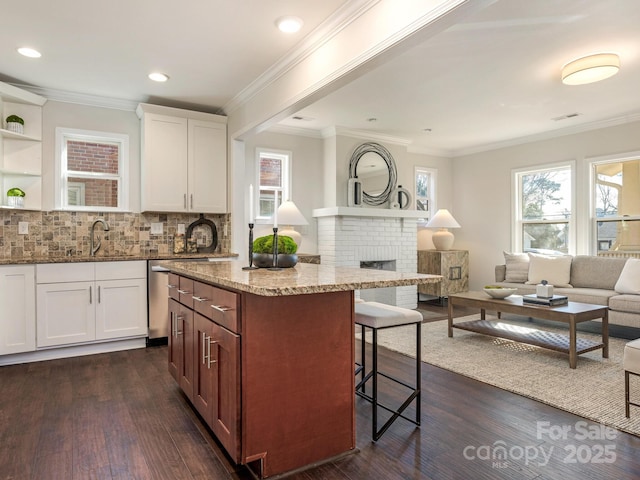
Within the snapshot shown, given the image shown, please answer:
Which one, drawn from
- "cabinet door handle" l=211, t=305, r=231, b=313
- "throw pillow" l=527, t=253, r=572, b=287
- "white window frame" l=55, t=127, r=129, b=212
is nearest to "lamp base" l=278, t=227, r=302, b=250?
"white window frame" l=55, t=127, r=129, b=212

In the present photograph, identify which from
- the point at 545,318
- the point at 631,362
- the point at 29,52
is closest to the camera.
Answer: the point at 631,362

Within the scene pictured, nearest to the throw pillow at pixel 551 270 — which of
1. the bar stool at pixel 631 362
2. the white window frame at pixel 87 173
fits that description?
the bar stool at pixel 631 362

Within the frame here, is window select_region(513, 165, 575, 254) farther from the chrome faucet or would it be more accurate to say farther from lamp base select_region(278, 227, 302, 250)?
the chrome faucet

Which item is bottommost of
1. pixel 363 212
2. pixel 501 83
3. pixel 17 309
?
pixel 17 309

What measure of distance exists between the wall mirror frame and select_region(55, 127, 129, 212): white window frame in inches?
112

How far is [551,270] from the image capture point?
17.0 feet

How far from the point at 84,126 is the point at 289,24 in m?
2.67

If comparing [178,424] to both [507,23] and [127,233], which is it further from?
[507,23]

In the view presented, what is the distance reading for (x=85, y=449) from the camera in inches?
82.4

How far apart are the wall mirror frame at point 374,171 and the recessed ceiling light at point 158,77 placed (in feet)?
8.89

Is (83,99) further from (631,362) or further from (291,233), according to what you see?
(631,362)

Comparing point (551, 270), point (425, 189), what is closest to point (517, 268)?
point (551, 270)

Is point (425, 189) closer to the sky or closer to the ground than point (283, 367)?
closer to the sky

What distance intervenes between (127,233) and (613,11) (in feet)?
15.1
